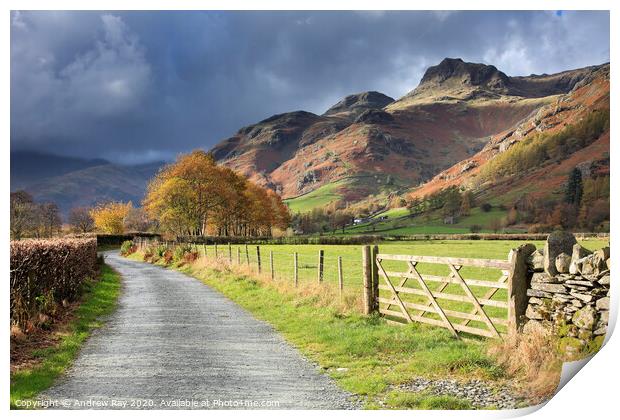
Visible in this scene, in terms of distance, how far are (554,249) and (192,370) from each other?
7234 mm

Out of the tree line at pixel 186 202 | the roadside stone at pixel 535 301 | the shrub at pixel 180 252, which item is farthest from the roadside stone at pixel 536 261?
the tree line at pixel 186 202

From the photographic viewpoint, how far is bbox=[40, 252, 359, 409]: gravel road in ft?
25.4

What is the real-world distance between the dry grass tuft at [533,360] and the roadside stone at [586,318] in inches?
21.0

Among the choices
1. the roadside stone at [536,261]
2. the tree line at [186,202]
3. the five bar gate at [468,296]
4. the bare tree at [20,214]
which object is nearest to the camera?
the roadside stone at [536,261]

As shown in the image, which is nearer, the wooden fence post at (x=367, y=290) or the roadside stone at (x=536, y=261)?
the roadside stone at (x=536, y=261)

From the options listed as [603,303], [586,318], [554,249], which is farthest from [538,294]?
[603,303]

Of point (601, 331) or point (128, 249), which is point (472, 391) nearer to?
point (601, 331)

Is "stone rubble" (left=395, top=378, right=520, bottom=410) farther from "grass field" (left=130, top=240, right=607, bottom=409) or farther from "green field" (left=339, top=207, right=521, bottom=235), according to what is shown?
"green field" (left=339, top=207, right=521, bottom=235)

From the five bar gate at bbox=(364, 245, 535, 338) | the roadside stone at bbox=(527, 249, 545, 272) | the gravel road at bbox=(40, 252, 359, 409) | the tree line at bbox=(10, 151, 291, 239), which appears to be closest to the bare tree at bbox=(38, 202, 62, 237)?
the tree line at bbox=(10, 151, 291, 239)

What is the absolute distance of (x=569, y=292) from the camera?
9.01 metres

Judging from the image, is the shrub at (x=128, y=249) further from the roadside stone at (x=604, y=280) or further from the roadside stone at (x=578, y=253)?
the roadside stone at (x=604, y=280)

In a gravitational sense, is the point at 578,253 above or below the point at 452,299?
above

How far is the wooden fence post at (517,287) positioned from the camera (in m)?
9.70

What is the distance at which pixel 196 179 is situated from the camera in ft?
228
